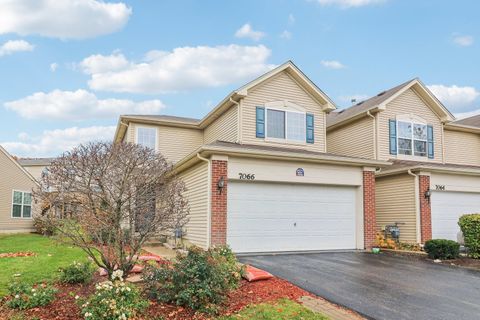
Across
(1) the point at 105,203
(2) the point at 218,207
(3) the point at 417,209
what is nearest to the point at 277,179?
(2) the point at 218,207

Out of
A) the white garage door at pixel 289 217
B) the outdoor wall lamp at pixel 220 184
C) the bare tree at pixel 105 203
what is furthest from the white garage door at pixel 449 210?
the bare tree at pixel 105 203

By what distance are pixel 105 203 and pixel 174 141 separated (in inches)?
485

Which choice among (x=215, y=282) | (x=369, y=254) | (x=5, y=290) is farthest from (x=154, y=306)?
(x=369, y=254)

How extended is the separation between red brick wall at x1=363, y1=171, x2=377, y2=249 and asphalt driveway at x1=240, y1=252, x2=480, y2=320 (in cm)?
154

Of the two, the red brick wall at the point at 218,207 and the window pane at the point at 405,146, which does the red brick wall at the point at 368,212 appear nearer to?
the window pane at the point at 405,146

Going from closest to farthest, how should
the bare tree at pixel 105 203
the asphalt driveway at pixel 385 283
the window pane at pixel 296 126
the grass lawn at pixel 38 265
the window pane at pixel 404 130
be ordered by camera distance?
the asphalt driveway at pixel 385 283 → the bare tree at pixel 105 203 → the grass lawn at pixel 38 265 → the window pane at pixel 296 126 → the window pane at pixel 404 130

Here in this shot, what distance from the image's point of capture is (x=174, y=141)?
19000 mm

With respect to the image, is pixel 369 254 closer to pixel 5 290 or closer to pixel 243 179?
pixel 243 179

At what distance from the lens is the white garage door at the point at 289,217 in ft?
40.1

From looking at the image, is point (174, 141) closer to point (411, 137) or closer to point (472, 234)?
point (411, 137)

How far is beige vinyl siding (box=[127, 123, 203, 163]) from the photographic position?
18.6m

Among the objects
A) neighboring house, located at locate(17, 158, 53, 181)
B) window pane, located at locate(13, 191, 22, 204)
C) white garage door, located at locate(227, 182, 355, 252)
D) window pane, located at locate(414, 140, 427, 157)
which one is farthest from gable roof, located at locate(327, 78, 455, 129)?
neighboring house, located at locate(17, 158, 53, 181)

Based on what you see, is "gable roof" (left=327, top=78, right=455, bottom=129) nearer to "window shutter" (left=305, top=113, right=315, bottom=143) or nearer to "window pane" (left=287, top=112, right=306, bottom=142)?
"window shutter" (left=305, top=113, right=315, bottom=143)

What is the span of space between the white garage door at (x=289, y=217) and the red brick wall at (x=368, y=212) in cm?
41
